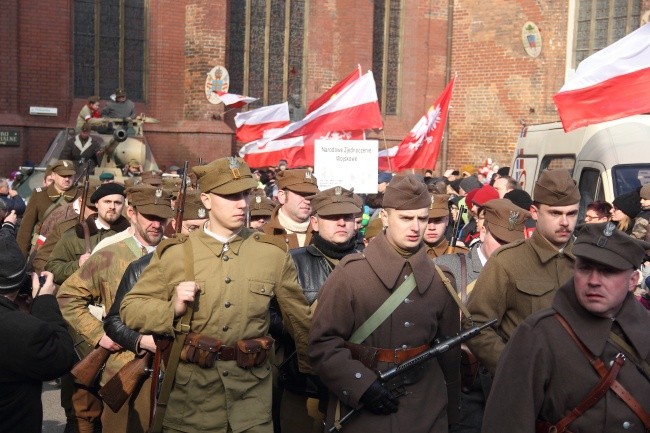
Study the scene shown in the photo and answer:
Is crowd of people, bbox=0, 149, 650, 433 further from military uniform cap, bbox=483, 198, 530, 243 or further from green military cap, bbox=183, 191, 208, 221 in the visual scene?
green military cap, bbox=183, 191, 208, 221

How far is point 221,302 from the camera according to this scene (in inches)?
202

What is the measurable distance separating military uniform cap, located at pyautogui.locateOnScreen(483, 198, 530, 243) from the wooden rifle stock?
2.43 metres

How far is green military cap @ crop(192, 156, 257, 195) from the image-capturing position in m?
5.26

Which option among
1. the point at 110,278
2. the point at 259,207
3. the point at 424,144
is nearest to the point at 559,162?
the point at 424,144

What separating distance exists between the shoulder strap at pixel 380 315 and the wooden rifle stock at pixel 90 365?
6.32ft

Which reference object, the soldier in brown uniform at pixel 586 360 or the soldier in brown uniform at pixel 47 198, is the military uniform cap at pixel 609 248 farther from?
the soldier in brown uniform at pixel 47 198

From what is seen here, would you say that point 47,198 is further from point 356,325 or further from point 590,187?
point 356,325

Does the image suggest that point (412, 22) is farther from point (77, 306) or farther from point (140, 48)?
point (77, 306)

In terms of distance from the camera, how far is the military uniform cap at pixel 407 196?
5.20 metres

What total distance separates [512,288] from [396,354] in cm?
72

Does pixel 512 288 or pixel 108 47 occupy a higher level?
pixel 108 47

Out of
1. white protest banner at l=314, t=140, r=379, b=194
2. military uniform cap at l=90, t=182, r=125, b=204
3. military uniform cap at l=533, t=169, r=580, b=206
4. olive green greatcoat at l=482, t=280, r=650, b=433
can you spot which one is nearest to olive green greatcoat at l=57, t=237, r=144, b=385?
military uniform cap at l=90, t=182, r=125, b=204

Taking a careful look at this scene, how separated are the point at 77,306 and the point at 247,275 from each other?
1.89 metres

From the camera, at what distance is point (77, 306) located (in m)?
6.69
